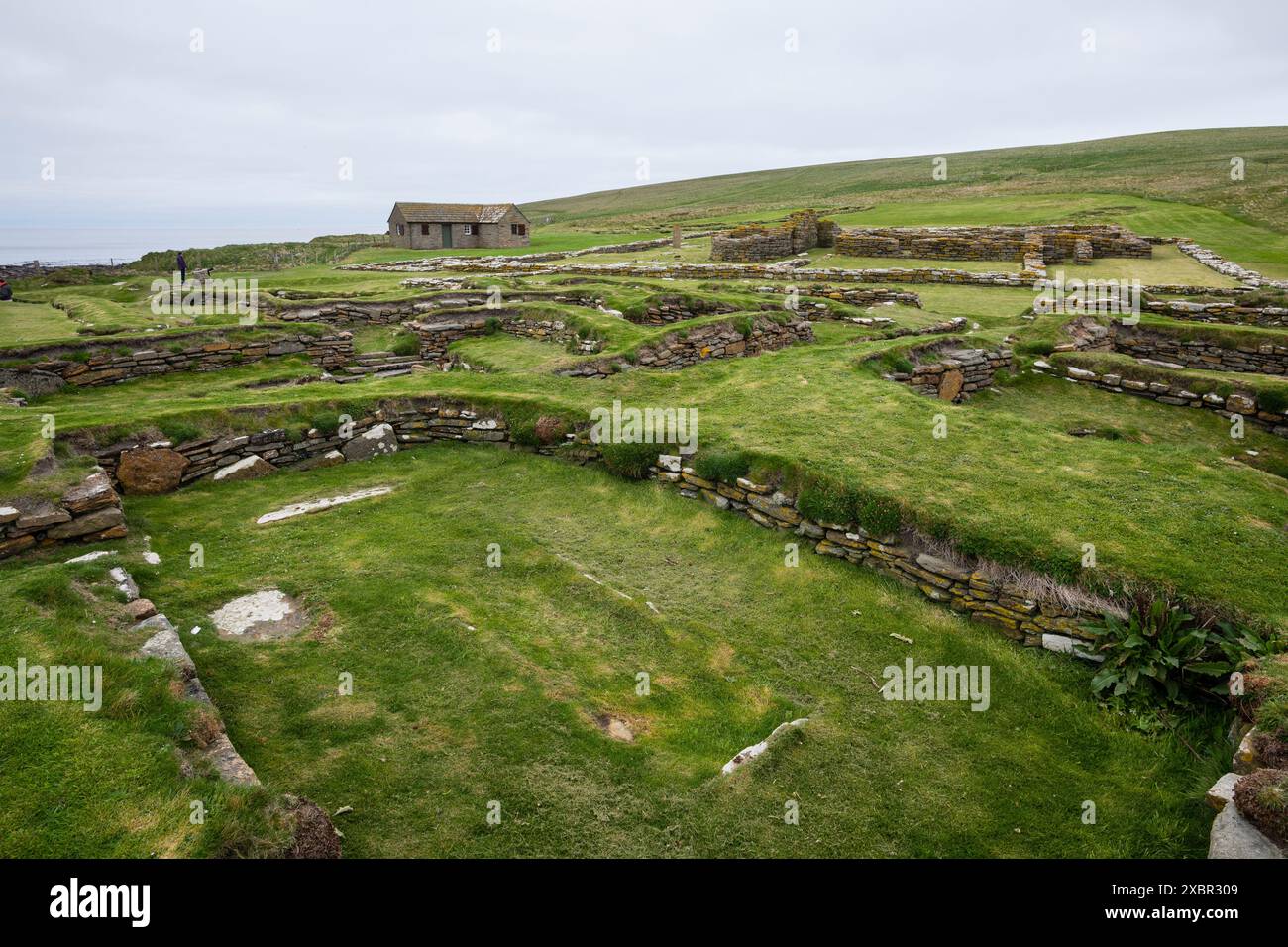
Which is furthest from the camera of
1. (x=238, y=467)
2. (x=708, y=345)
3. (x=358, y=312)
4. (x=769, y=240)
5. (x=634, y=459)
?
(x=769, y=240)

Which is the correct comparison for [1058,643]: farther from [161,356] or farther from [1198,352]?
[161,356]

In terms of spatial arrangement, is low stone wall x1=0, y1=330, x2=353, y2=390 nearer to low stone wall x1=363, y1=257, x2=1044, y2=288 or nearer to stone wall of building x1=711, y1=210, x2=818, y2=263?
low stone wall x1=363, y1=257, x2=1044, y2=288

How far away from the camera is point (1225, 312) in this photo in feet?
59.7

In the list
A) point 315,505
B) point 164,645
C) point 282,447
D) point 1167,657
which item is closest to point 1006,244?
point 1167,657

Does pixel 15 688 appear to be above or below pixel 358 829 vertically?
above

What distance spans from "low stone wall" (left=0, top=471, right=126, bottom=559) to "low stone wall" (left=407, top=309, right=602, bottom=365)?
1061 cm

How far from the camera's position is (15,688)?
5.62m

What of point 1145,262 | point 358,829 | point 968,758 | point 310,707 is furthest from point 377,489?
point 1145,262

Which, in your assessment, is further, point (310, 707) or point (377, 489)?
point (377, 489)

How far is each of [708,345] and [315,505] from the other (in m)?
10.9

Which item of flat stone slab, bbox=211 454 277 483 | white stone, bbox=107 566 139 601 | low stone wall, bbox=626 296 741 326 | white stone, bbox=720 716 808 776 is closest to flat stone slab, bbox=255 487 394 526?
flat stone slab, bbox=211 454 277 483

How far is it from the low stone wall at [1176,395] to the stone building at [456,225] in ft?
148

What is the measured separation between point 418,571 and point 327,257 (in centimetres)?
4985
